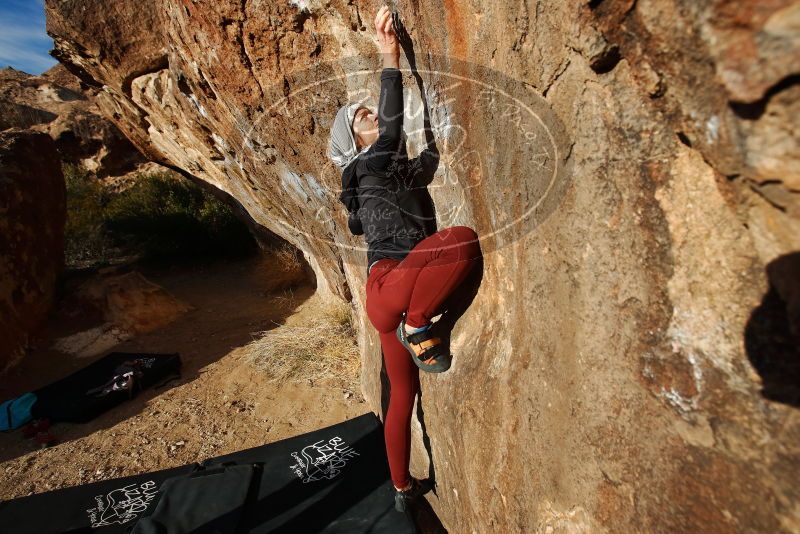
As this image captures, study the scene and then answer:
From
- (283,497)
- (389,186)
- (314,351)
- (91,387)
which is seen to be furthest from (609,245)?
(91,387)

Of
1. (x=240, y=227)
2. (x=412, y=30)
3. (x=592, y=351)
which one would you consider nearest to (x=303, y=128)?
(x=412, y=30)

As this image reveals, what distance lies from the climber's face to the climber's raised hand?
288mm

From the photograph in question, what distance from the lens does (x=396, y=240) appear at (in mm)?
1887

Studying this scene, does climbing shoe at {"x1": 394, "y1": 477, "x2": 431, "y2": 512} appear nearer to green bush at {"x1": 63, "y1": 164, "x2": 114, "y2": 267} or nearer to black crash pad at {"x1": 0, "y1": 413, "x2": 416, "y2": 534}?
black crash pad at {"x1": 0, "y1": 413, "x2": 416, "y2": 534}

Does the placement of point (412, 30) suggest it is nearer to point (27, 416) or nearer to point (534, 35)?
point (534, 35)

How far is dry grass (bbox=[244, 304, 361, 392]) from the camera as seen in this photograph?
4.02m

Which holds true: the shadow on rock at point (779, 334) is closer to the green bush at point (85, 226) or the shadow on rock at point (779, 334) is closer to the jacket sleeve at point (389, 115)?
the jacket sleeve at point (389, 115)

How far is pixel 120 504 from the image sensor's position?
2779 millimetres

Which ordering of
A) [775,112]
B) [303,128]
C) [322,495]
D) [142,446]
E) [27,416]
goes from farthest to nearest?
[27,416], [142,446], [322,495], [303,128], [775,112]

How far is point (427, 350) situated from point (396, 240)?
0.45 m

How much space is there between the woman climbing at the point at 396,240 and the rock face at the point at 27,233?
4.62 meters

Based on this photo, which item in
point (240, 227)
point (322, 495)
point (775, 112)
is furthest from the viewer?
point (240, 227)

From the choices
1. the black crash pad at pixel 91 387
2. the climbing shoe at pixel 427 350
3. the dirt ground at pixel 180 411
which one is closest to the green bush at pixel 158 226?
the dirt ground at pixel 180 411

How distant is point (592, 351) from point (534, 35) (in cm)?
79
